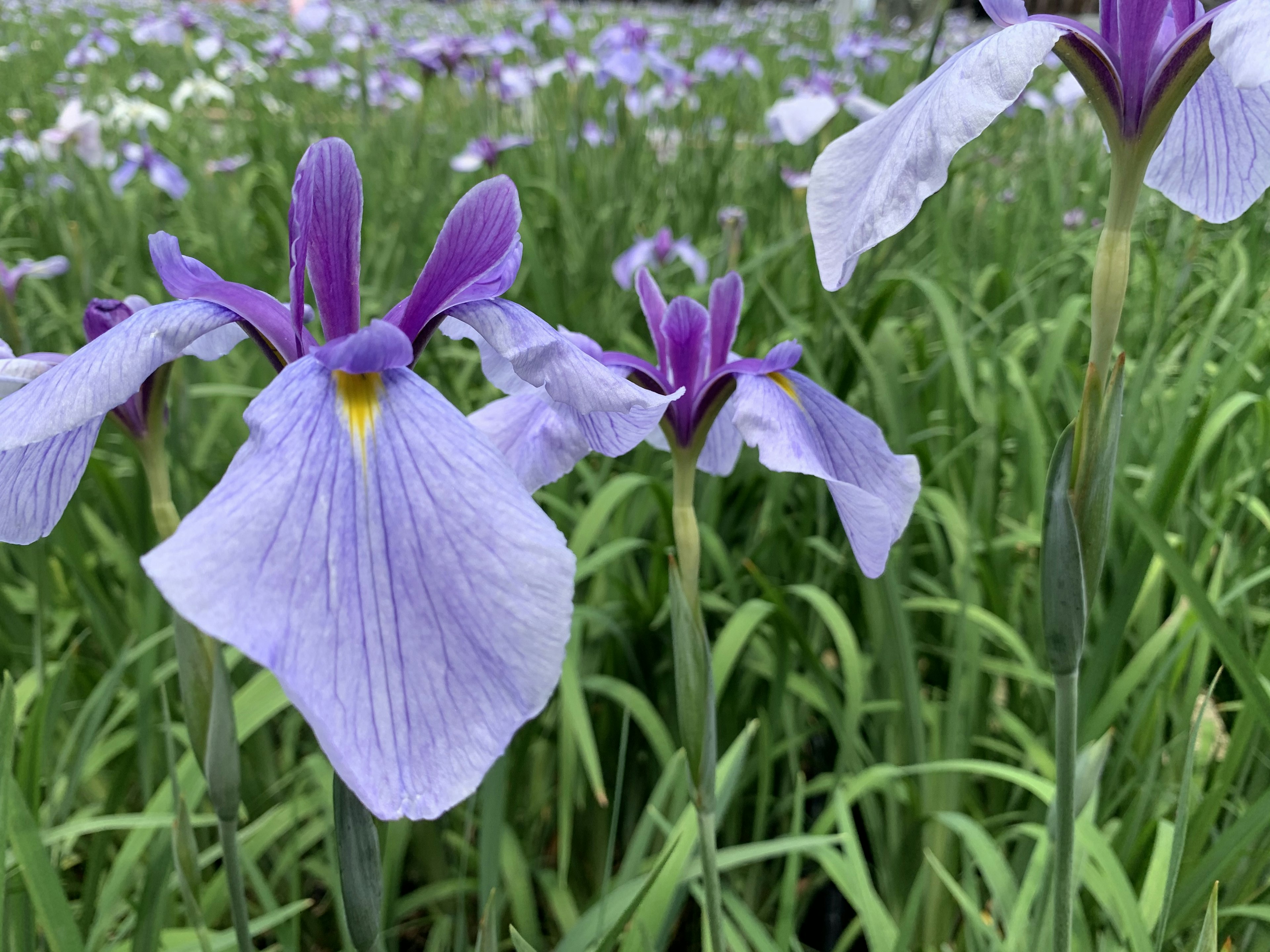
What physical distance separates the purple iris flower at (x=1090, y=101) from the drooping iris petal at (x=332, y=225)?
0.35 m

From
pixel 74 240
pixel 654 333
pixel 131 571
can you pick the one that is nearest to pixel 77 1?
pixel 74 240

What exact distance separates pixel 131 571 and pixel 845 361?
1.64 metres

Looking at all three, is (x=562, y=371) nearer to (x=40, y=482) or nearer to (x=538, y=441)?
(x=538, y=441)

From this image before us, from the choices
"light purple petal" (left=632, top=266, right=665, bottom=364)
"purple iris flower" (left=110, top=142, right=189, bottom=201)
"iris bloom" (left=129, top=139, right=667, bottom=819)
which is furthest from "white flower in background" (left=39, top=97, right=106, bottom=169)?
"iris bloom" (left=129, top=139, right=667, bottom=819)

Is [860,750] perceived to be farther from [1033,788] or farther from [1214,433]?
[1214,433]

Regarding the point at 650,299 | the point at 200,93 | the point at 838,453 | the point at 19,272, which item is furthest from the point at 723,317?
the point at 200,93

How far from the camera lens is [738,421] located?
803 millimetres

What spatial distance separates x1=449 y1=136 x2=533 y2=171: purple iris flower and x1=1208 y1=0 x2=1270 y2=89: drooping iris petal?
305cm

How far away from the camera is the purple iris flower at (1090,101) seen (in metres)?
0.63

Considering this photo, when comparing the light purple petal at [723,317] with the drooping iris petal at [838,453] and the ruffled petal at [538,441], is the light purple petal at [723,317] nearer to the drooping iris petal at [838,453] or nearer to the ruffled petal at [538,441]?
the drooping iris petal at [838,453]

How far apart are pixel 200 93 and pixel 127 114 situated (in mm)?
636

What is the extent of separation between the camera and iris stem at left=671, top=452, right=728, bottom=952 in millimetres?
862

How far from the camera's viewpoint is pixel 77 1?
1192 centimetres

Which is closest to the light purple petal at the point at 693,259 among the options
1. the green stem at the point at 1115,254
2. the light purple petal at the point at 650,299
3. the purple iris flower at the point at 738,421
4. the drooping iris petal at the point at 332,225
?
the light purple petal at the point at 650,299
